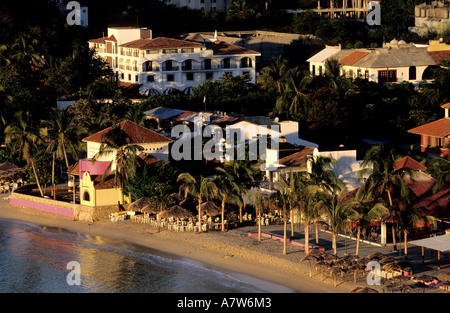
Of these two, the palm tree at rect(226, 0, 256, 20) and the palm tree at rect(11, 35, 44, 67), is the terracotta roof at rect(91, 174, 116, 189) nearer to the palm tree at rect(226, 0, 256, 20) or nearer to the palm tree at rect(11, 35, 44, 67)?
the palm tree at rect(11, 35, 44, 67)

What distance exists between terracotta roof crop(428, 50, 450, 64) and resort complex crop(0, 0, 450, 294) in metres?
0.41

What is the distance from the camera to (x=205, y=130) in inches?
2881

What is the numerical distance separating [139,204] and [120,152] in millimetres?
4331

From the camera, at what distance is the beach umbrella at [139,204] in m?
59.8

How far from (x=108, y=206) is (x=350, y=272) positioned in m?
21.1

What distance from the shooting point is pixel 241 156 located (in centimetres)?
6569

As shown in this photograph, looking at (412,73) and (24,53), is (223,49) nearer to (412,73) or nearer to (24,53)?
Result: (24,53)

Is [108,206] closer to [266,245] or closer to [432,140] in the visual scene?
[266,245]

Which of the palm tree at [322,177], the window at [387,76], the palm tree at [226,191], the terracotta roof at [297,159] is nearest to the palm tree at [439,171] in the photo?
the palm tree at [322,177]

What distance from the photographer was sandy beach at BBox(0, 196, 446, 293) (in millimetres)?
47531

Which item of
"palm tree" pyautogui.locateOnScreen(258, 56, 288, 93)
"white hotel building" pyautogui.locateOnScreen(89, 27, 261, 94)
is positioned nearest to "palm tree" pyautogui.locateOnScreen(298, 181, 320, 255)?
"palm tree" pyautogui.locateOnScreen(258, 56, 288, 93)

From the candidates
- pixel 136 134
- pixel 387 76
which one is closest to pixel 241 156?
pixel 136 134

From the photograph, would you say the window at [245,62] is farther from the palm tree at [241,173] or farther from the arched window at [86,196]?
the palm tree at [241,173]
